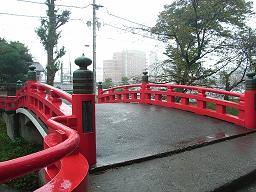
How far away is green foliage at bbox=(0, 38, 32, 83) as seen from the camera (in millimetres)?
28484

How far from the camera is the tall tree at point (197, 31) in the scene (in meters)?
13.7

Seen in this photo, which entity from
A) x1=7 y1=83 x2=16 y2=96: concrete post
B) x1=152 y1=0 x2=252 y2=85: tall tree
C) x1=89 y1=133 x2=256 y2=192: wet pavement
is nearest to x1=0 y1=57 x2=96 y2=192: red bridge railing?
x1=89 y1=133 x2=256 y2=192: wet pavement

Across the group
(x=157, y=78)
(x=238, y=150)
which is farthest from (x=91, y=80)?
(x=157, y=78)

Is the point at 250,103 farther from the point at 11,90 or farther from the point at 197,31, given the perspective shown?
the point at 11,90

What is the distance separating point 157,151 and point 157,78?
10165 mm

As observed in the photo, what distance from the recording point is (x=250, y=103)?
732 cm

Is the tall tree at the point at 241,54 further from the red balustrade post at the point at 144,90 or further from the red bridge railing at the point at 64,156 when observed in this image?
the red bridge railing at the point at 64,156

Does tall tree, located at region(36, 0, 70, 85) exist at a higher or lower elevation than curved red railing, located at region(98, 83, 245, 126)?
higher

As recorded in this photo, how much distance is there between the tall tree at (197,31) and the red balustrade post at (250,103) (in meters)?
6.45

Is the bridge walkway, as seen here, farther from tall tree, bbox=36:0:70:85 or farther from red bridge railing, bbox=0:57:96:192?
tall tree, bbox=36:0:70:85

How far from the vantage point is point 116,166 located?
4.11 meters

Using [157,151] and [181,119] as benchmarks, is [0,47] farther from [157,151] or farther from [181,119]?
[157,151]

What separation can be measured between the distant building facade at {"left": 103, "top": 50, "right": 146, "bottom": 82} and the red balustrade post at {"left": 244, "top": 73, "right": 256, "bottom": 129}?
20.6 m

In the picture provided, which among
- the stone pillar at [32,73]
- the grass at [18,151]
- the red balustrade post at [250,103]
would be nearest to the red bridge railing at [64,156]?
the stone pillar at [32,73]
